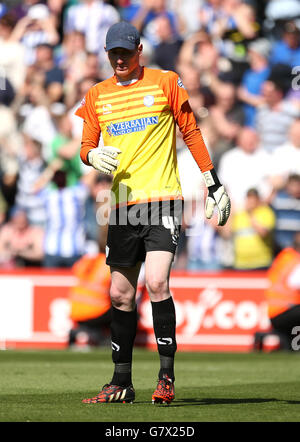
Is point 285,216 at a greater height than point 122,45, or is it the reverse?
point 122,45

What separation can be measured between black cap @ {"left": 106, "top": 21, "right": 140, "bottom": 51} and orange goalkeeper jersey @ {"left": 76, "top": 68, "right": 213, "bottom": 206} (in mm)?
298

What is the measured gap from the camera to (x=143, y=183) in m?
7.38

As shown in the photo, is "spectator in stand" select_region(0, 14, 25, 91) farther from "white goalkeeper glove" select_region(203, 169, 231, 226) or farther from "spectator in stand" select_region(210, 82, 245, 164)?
"white goalkeeper glove" select_region(203, 169, 231, 226)

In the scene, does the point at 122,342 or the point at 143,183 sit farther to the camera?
the point at 122,342

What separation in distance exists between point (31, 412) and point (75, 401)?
81 cm

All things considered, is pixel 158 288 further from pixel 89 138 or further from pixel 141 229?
pixel 89 138

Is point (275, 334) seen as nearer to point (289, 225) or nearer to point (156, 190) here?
point (289, 225)

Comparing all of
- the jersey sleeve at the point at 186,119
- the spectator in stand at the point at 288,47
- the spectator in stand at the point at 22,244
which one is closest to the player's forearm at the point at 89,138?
the jersey sleeve at the point at 186,119

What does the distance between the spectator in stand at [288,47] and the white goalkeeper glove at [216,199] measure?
9128 millimetres

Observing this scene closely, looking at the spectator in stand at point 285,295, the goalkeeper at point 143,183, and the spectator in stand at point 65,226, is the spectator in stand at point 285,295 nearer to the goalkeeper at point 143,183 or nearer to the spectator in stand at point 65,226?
the spectator in stand at point 65,226

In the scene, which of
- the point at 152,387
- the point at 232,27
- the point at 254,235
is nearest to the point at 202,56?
the point at 232,27

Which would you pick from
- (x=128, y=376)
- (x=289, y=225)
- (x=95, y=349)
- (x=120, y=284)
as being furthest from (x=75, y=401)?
(x=289, y=225)

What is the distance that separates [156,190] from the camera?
7363mm

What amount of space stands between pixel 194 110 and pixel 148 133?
871 cm
